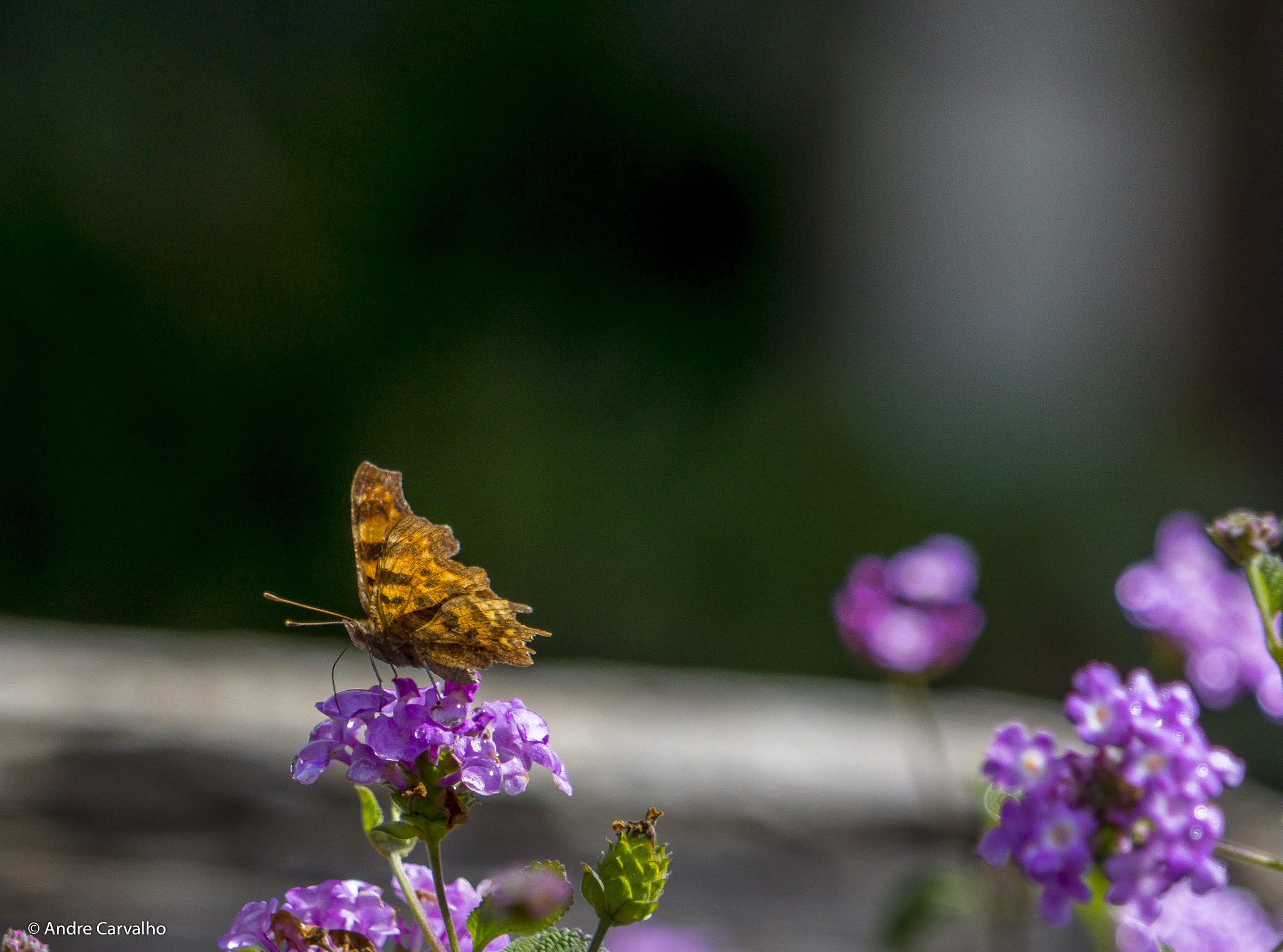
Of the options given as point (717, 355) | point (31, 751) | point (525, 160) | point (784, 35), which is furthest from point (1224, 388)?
point (31, 751)

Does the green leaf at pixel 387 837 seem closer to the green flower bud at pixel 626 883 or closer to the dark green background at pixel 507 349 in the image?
the green flower bud at pixel 626 883

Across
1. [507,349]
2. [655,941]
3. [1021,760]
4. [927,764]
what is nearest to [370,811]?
[1021,760]

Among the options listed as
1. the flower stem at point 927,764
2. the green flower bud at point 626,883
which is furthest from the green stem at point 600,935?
the flower stem at point 927,764

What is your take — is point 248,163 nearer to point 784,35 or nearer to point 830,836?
point 784,35

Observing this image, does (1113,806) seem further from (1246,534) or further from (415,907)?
(415,907)

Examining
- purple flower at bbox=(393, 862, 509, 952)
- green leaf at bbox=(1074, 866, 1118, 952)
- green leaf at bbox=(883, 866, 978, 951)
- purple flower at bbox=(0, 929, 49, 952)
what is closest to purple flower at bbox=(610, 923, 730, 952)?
green leaf at bbox=(883, 866, 978, 951)

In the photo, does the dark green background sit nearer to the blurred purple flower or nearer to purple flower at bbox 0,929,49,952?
the blurred purple flower
